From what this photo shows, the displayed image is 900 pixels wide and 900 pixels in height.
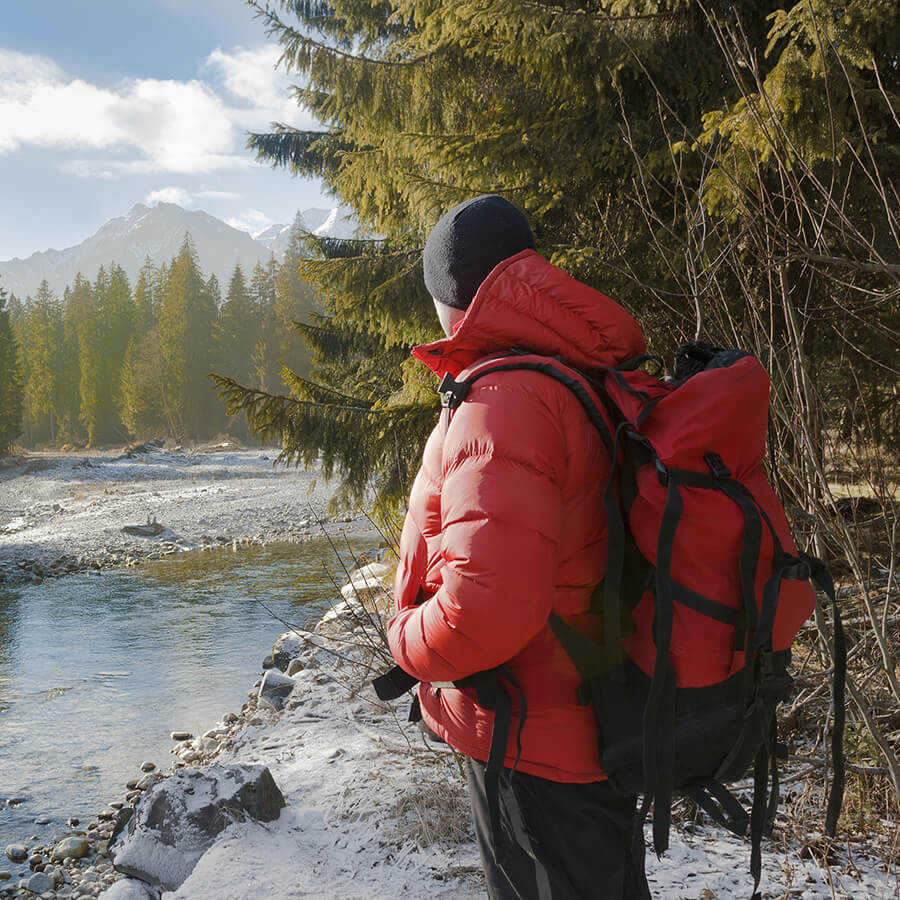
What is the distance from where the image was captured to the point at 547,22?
469 centimetres

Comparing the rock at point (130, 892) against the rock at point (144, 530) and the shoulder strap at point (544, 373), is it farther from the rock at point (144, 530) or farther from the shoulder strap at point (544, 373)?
the rock at point (144, 530)

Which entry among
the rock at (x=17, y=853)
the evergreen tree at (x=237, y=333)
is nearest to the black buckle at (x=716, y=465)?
the rock at (x=17, y=853)

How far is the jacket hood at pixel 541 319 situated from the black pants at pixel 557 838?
35.9 inches

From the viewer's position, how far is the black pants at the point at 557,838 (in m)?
1.56

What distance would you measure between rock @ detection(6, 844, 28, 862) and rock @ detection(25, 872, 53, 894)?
1.29ft

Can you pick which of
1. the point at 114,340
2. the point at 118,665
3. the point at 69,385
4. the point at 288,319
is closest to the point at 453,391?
the point at 118,665

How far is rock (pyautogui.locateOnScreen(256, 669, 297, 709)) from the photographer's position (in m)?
6.61

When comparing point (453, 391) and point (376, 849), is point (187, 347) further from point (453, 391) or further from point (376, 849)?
point (453, 391)

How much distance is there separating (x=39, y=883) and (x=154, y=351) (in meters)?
48.8

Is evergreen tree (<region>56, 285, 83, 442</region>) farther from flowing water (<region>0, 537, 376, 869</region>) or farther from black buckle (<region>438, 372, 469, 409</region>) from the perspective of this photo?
black buckle (<region>438, 372, 469, 409</region>)

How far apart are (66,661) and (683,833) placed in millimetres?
8391

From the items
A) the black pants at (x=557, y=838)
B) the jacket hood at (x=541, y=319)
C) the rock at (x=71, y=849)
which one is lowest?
the rock at (x=71, y=849)

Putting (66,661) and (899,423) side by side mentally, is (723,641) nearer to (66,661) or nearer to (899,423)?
(899,423)

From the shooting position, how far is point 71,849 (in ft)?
16.5
